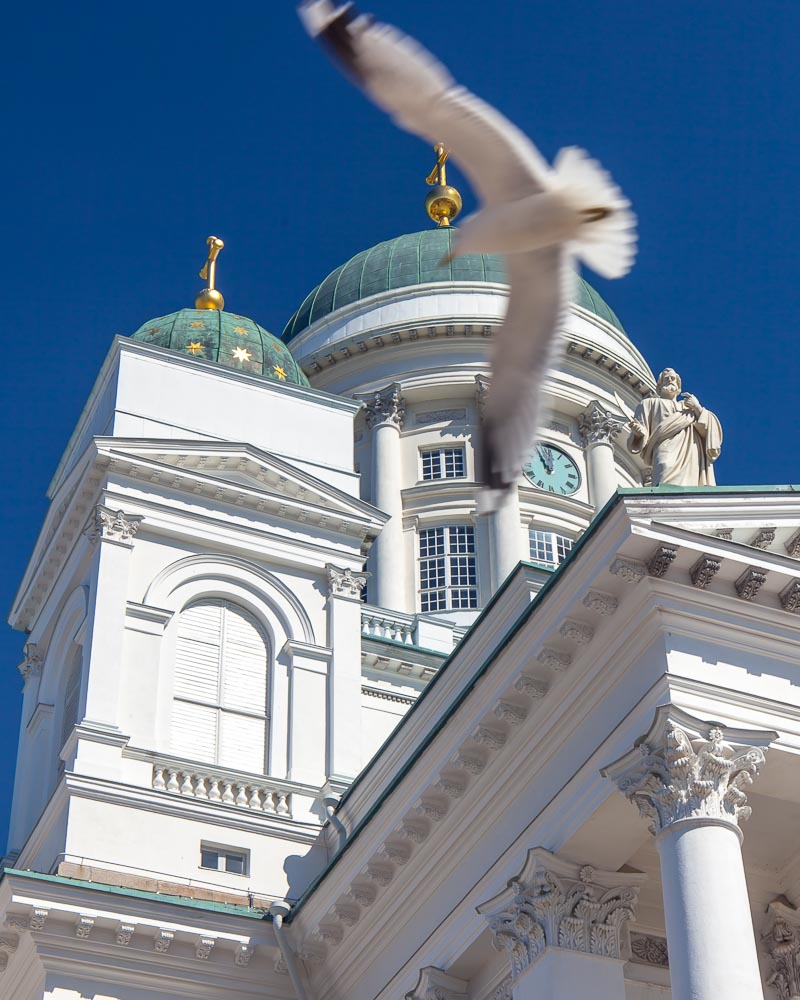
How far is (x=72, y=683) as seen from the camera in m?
29.5

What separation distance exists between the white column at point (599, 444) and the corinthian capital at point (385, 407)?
464 centimetres

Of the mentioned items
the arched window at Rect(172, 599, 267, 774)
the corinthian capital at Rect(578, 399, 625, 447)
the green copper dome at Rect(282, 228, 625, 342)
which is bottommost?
the arched window at Rect(172, 599, 267, 774)

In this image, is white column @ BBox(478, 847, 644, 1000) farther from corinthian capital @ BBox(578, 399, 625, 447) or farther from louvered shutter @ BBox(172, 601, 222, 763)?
corinthian capital @ BBox(578, 399, 625, 447)

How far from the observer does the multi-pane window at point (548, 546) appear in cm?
4453

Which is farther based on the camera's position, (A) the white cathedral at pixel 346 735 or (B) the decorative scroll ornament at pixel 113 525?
(B) the decorative scroll ornament at pixel 113 525

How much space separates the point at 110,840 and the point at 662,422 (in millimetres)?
9612

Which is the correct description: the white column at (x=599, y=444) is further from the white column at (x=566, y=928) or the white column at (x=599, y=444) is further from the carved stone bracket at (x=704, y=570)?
the carved stone bracket at (x=704, y=570)

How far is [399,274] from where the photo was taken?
4881 centimetres

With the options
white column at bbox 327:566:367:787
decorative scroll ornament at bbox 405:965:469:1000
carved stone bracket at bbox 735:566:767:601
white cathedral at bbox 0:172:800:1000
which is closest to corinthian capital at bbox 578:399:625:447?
white cathedral at bbox 0:172:800:1000

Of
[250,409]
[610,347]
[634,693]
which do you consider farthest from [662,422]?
[610,347]

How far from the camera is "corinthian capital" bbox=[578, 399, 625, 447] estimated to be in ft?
154

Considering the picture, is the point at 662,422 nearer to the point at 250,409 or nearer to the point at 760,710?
the point at 760,710

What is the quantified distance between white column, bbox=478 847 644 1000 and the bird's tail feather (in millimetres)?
11355

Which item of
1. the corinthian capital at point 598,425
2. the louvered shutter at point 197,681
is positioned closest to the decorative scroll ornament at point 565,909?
the louvered shutter at point 197,681
